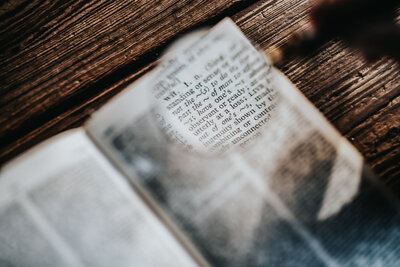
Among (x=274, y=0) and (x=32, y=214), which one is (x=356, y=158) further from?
(x=32, y=214)

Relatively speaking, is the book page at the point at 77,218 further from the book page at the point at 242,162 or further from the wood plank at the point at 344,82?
the wood plank at the point at 344,82

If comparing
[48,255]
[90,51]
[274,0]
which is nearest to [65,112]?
[90,51]

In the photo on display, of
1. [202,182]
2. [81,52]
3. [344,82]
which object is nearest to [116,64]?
[81,52]

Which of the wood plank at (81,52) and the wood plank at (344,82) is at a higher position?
the wood plank at (81,52)

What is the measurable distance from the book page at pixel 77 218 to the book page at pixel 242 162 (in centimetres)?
2

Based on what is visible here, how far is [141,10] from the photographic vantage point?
0.23 m

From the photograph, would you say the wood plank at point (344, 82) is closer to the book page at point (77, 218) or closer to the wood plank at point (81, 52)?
the wood plank at point (81, 52)

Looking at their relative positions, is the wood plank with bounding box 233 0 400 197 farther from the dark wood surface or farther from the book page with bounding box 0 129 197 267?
the book page with bounding box 0 129 197 267

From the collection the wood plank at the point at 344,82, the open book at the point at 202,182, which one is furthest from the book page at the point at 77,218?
the wood plank at the point at 344,82

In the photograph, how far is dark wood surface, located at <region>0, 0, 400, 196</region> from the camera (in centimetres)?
23

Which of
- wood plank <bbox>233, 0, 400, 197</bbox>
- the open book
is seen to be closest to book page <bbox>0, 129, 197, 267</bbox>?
the open book

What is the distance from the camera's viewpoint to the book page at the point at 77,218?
0.23m

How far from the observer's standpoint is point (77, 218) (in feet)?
0.77

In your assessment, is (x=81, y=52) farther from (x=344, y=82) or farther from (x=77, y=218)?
(x=344, y=82)
